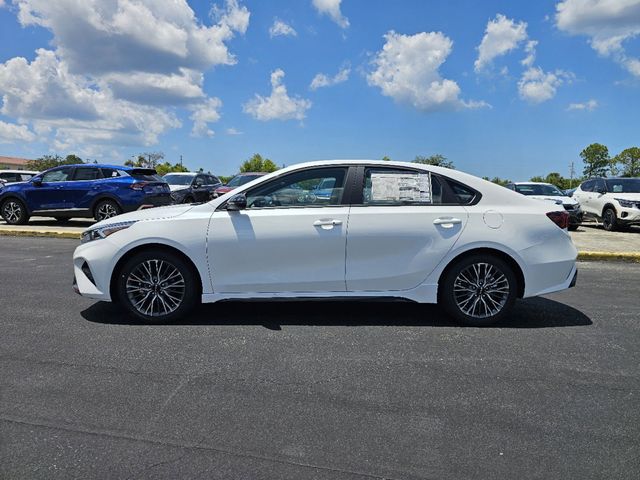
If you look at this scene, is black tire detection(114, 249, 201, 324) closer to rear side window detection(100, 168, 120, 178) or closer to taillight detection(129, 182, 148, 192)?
taillight detection(129, 182, 148, 192)

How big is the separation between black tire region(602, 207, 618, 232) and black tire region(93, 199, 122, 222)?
1376 centimetres

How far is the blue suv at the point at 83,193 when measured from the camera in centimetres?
1291

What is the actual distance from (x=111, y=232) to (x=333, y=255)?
6.97 ft

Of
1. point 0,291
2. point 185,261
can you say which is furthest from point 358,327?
point 0,291

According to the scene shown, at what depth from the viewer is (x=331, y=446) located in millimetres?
2670

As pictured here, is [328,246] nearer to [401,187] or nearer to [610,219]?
[401,187]

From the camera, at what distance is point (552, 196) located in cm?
1468

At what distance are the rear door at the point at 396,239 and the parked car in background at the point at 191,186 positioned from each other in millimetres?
12210

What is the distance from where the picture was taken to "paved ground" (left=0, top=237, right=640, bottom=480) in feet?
8.30

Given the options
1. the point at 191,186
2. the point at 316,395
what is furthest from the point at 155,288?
the point at 191,186

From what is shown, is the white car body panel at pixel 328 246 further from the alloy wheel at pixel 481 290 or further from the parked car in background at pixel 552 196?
the parked car in background at pixel 552 196

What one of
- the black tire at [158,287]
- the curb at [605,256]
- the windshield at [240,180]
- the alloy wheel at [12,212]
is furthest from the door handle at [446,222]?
the alloy wheel at [12,212]

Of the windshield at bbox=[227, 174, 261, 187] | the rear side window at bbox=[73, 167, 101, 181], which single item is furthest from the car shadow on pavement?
the windshield at bbox=[227, 174, 261, 187]

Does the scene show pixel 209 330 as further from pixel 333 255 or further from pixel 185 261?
pixel 333 255
